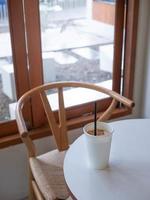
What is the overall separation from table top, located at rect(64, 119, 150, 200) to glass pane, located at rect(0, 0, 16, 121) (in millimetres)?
671

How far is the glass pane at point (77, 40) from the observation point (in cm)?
170

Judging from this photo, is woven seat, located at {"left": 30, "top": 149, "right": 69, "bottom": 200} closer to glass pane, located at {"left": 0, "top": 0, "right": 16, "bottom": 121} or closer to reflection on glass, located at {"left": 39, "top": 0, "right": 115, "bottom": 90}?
glass pane, located at {"left": 0, "top": 0, "right": 16, "bottom": 121}

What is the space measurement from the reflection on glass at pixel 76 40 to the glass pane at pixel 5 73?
204 mm

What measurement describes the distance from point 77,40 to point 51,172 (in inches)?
32.6

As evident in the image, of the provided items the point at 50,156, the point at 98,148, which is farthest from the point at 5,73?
the point at 98,148

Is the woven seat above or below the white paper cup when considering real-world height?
below

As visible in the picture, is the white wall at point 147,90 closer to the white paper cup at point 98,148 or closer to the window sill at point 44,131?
the window sill at point 44,131

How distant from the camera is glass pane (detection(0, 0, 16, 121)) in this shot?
1.55m

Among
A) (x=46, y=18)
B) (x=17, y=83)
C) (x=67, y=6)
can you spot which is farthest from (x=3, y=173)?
(x=67, y=6)

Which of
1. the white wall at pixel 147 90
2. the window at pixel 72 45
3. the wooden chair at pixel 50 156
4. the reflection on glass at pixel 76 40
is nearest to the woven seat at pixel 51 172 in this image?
the wooden chair at pixel 50 156

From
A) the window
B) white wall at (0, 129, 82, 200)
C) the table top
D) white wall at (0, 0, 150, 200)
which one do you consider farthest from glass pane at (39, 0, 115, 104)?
the table top

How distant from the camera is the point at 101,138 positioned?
0.98 m

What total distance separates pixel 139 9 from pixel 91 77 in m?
0.53

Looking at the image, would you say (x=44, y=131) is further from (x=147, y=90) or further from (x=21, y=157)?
(x=147, y=90)
